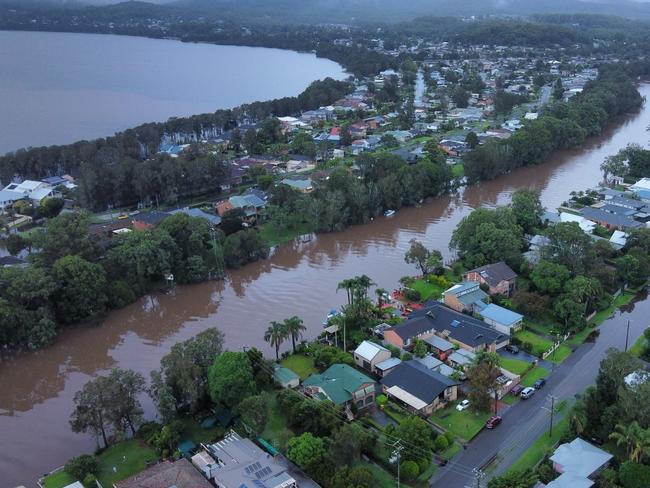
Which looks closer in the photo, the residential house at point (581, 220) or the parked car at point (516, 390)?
the parked car at point (516, 390)

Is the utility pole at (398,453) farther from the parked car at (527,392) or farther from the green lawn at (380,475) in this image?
the parked car at (527,392)

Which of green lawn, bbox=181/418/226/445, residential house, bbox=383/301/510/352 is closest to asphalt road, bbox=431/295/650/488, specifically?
residential house, bbox=383/301/510/352

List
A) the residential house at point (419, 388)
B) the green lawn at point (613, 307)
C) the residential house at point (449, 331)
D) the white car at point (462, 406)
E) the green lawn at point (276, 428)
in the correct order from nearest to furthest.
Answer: the green lawn at point (276, 428), the residential house at point (419, 388), the white car at point (462, 406), the residential house at point (449, 331), the green lawn at point (613, 307)

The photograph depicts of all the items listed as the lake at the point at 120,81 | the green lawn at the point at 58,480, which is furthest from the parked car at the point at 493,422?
the lake at the point at 120,81

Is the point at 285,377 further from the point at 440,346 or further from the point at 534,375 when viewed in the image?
the point at 534,375

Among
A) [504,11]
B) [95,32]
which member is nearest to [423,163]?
[95,32]

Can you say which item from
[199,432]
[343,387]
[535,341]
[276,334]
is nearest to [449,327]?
[535,341]

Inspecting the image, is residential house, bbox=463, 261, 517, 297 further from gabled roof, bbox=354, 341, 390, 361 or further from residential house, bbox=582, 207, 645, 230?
residential house, bbox=582, 207, 645, 230
